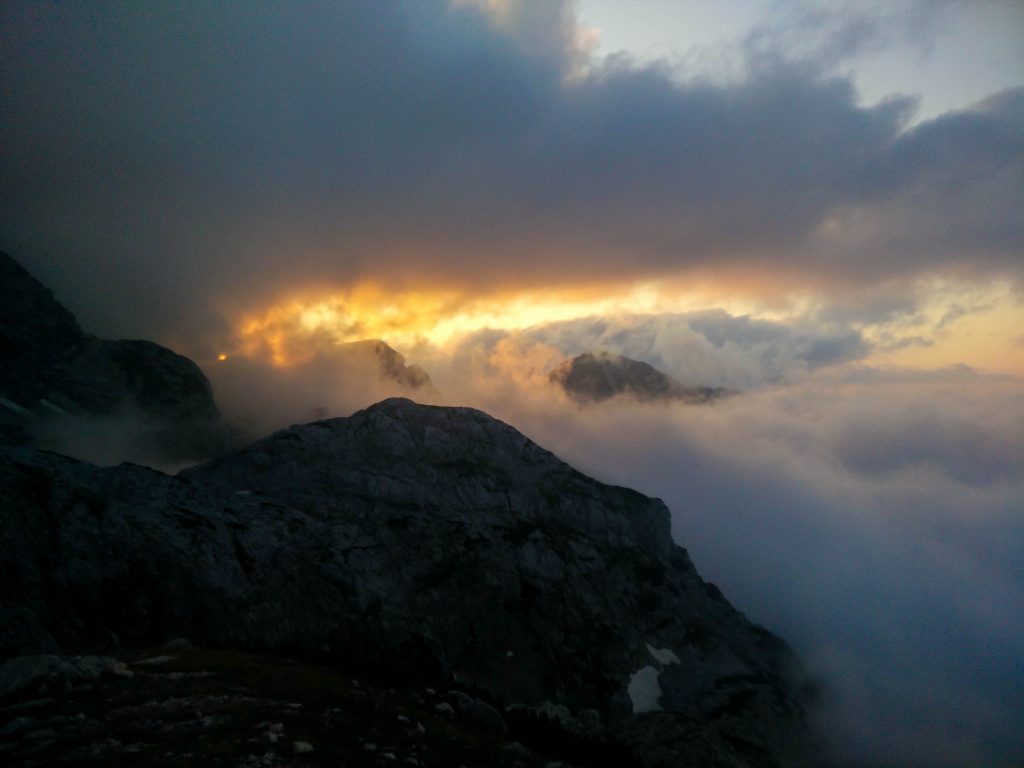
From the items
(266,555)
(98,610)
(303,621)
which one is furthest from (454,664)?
(98,610)

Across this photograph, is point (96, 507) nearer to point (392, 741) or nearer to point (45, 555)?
point (45, 555)

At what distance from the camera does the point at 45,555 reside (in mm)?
111000

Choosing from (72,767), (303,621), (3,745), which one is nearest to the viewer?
(72,767)

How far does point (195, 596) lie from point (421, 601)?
8042 centimetres

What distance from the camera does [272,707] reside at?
45875 millimetres

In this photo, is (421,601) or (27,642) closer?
(27,642)

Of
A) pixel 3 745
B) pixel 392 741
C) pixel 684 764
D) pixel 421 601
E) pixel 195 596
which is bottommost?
pixel 684 764

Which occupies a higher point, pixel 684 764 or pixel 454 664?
pixel 454 664

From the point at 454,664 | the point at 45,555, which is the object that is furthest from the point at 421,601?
the point at 45,555

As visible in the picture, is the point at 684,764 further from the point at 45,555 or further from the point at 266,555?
the point at 45,555

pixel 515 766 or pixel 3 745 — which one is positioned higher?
pixel 3 745

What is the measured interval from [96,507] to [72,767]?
120937 mm

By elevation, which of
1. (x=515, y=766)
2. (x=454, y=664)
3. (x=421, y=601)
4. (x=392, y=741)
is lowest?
(x=454, y=664)

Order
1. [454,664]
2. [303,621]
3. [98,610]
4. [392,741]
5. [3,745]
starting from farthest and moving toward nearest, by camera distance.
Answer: [454,664] < [303,621] < [98,610] < [392,741] < [3,745]
